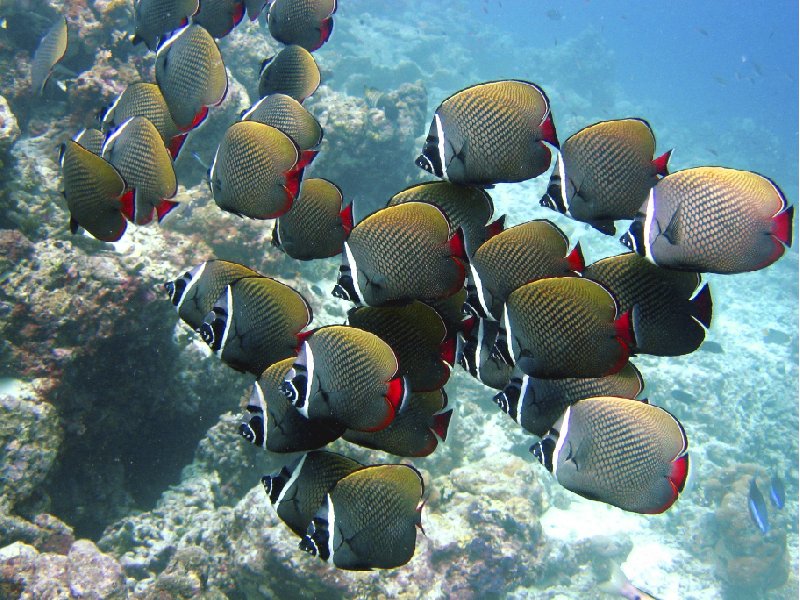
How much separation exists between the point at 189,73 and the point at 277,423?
1.78 meters

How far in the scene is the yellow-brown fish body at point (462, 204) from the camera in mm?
1856

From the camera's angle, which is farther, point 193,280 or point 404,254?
point 193,280

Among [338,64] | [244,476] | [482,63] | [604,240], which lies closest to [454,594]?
[244,476]

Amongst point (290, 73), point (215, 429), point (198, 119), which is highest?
point (290, 73)

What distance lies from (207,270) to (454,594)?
577 centimetres

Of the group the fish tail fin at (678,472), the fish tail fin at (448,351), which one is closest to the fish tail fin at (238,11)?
the fish tail fin at (448,351)

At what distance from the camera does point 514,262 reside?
163cm

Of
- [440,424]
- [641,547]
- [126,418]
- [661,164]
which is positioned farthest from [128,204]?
[641,547]

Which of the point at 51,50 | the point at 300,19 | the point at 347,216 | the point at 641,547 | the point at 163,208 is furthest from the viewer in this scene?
the point at 641,547

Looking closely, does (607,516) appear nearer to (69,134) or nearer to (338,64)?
(69,134)

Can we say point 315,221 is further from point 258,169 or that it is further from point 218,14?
point 218,14

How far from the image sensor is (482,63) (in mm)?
32875

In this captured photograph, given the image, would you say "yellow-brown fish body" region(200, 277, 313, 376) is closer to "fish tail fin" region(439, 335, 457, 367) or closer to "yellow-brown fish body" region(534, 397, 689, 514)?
"fish tail fin" region(439, 335, 457, 367)

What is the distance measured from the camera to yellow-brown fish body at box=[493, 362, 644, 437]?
166 centimetres
